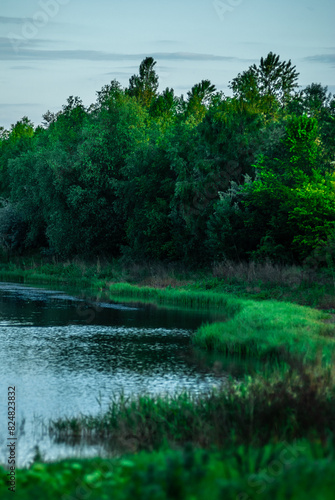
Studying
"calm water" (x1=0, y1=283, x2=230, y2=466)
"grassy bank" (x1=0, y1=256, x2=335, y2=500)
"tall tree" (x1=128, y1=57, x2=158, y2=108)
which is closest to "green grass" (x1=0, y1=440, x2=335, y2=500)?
"grassy bank" (x1=0, y1=256, x2=335, y2=500)

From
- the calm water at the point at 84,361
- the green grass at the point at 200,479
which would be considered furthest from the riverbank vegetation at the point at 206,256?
the calm water at the point at 84,361

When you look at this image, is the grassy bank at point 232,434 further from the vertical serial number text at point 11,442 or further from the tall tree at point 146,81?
the tall tree at point 146,81

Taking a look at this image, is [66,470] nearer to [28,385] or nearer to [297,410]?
[297,410]

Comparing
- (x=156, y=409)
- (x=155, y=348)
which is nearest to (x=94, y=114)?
(x=155, y=348)

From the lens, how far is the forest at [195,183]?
37.3 metres

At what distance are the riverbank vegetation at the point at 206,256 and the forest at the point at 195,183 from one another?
0.44 ft

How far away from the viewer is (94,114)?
64812mm

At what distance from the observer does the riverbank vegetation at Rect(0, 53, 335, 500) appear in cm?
672

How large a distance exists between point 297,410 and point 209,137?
36.9 metres

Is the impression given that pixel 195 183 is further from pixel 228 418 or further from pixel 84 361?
pixel 228 418

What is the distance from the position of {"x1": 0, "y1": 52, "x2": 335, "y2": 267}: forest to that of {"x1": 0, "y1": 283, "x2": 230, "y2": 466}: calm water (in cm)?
1048

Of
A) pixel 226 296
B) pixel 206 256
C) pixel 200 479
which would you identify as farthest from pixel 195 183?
pixel 200 479

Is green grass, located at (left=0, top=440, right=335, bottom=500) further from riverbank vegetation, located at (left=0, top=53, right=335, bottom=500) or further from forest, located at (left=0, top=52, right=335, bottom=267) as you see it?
forest, located at (left=0, top=52, right=335, bottom=267)

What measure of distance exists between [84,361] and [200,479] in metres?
12.7
